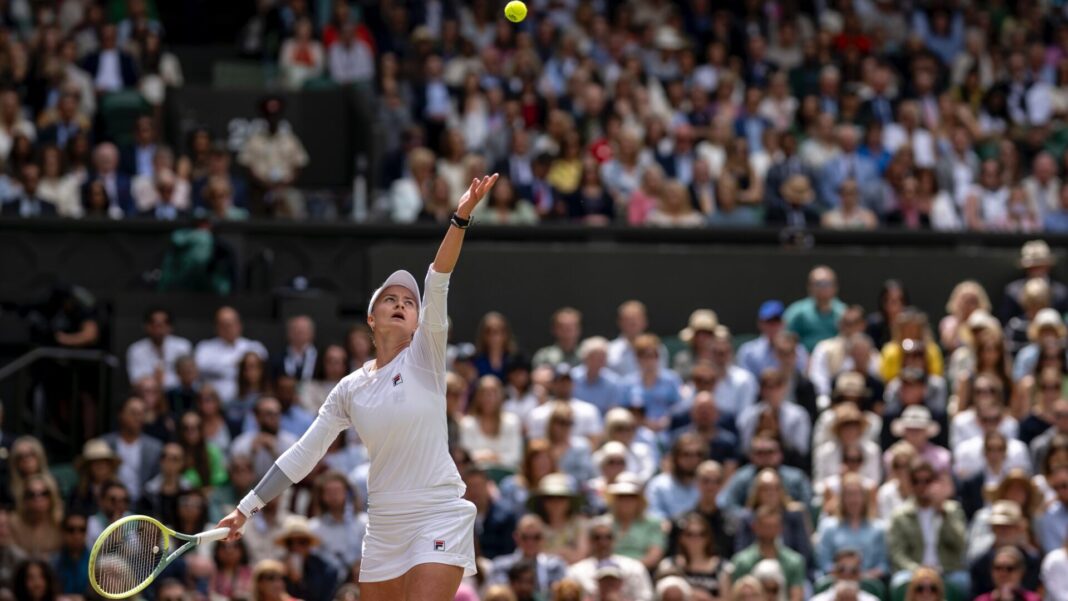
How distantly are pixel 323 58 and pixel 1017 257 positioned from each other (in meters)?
7.51

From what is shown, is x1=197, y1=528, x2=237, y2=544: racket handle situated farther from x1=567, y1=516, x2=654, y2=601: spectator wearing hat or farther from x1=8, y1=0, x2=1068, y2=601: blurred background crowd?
x1=567, y1=516, x2=654, y2=601: spectator wearing hat

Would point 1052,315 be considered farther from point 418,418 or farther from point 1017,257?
point 418,418

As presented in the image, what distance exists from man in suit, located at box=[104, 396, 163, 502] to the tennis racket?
6.52 m

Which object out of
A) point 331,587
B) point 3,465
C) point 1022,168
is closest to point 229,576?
point 331,587

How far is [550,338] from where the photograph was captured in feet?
63.4

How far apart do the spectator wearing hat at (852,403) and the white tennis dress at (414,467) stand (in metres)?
7.07

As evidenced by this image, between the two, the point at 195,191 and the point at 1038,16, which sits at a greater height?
the point at 1038,16

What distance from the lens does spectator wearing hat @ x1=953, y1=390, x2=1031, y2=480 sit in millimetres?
15836

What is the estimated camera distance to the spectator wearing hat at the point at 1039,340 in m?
17.2

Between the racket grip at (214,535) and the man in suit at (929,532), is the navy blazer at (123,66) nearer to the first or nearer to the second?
the man in suit at (929,532)

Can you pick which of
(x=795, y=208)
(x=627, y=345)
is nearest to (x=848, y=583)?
(x=627, y=345)

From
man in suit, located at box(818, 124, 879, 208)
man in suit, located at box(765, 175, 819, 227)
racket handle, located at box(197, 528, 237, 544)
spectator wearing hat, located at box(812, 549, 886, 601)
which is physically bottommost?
spectator wearing hat, located at box(812, 549, 886, 601)

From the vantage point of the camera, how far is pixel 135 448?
52.6 feet

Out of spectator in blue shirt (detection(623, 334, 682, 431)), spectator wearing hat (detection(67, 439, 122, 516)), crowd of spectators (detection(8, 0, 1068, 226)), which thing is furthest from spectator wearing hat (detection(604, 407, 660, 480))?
crowd of spectators (detection(8, 0, 1068, 226))
